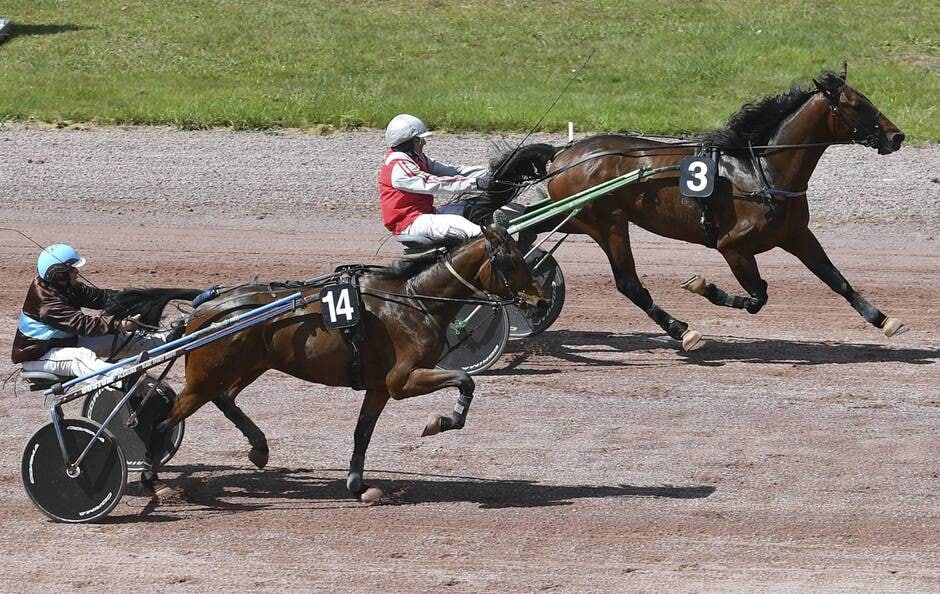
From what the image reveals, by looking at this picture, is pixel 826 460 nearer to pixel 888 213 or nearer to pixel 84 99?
pixel 888 213

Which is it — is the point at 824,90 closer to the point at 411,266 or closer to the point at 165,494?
the point at 411,266

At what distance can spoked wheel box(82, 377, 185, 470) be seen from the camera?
8.02 meters

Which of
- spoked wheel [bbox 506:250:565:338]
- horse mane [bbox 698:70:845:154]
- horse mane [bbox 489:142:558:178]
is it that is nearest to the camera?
horse mane [bbox 698:70:845:154]

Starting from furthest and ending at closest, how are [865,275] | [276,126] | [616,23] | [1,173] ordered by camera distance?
[616,23] → [276,126] → [1,173] → [865,275]

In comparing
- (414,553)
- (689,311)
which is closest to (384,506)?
(414,553)

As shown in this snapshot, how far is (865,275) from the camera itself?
12938 mm

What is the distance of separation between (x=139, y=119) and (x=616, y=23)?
7.55m

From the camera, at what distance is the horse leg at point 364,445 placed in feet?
26.0

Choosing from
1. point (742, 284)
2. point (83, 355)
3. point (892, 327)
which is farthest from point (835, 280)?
point (83, 355)

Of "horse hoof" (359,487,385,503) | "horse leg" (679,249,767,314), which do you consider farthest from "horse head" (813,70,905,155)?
"horse hoof" (359,487,385,503)

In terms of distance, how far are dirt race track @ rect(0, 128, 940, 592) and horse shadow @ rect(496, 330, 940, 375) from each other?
3 cm

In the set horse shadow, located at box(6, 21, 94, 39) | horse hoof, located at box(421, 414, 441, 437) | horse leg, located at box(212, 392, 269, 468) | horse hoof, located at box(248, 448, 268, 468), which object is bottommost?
horse hoof, located at box(248, 448, 268, 468)

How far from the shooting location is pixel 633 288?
10.8 meters

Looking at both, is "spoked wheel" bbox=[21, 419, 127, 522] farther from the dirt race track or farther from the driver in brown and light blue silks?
the driver in brown and light blue silks
